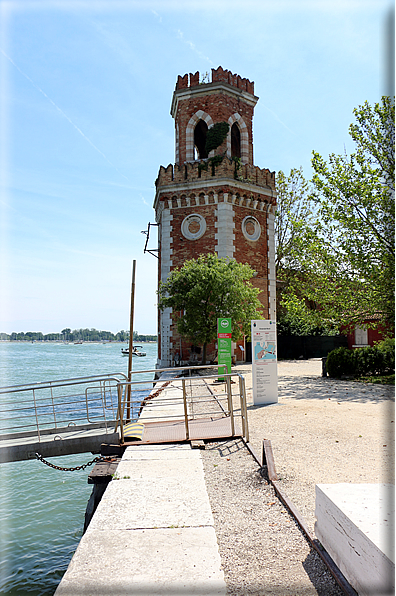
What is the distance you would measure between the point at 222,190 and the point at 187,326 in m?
9.79

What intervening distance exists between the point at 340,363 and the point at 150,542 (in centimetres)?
1564

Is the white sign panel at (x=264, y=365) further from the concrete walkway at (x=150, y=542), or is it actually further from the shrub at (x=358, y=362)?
the shrub at (x=358, y=362)

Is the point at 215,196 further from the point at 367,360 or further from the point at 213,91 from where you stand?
the point at 367,360

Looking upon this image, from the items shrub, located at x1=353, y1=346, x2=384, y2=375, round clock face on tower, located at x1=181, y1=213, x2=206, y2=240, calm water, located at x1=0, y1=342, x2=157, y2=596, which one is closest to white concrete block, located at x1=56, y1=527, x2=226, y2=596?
calm water, located at x1=0, y1=342, x2=157, y2=596

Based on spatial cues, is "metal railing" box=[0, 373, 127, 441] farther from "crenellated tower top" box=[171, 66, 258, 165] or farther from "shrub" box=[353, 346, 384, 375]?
"crenellated tower top" box=[171, 66, 258, 165]

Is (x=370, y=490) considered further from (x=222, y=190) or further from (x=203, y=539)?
(x=222, y=190)

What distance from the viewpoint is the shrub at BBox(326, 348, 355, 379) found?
58.7 feet

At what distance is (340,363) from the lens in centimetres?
1800

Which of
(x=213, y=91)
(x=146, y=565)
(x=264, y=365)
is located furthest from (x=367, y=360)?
(x=213, y=91)

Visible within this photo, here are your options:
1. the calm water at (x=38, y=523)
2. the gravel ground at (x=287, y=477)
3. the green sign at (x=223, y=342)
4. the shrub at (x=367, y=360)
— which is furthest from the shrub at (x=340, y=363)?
the calm water at (x=38, y=523)

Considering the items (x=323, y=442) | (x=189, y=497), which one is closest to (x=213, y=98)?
(x=323, y=442)

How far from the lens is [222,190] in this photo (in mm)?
26312

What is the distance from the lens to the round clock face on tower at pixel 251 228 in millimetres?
27141

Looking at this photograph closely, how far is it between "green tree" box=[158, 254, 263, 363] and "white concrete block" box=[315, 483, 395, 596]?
685 inches
